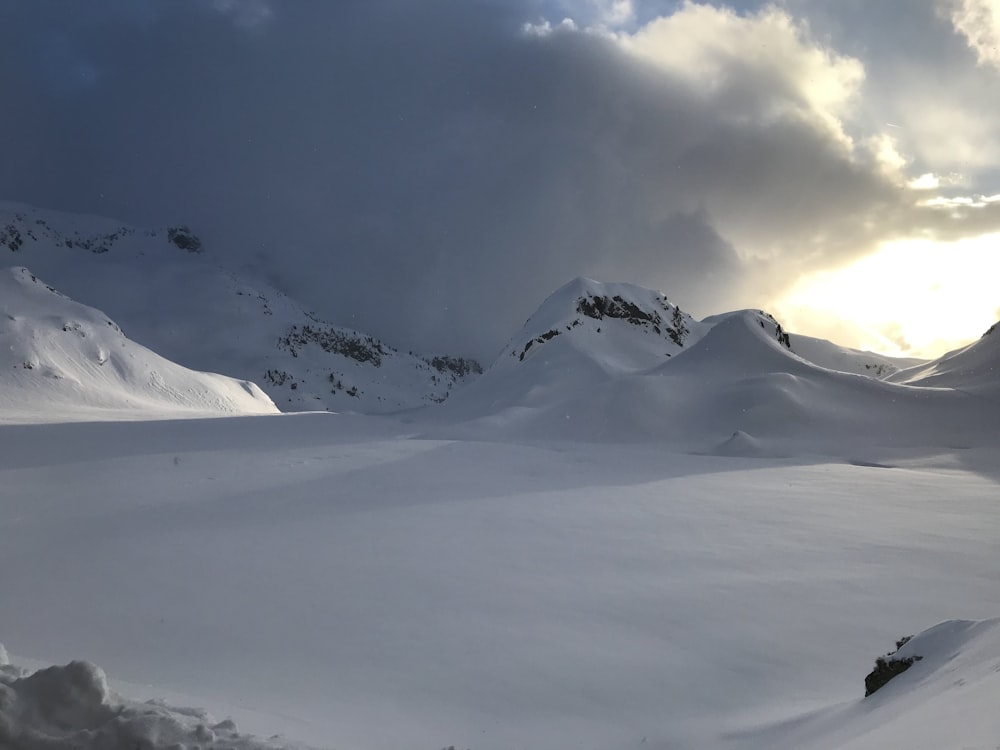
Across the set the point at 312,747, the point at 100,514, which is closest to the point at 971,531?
the point at 312,747

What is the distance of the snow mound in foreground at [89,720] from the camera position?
2910mm

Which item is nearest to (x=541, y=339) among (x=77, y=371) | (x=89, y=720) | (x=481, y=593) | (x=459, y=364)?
(x=77, y=371)

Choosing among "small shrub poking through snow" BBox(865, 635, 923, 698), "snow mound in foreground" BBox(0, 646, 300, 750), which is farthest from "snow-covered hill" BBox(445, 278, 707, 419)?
"snow mound in foreground" BBox(0, 646, 300, 750)

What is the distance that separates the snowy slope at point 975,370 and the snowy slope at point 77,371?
26600 mm

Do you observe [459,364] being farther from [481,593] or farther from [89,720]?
[89,720]

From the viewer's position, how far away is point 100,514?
7.51 meters

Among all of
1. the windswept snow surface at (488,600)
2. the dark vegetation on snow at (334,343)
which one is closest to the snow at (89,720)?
the windswept snow surface at (488,600)

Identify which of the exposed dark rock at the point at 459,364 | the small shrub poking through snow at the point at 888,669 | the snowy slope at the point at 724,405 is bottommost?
the small shrub poking through snow at the point at 888,669

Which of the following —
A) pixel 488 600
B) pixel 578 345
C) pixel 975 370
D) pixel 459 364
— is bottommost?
pixel 488 600

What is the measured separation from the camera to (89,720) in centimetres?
302

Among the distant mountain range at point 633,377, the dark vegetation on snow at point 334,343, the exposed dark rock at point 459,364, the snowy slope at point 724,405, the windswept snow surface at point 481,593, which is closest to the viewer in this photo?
the windswept snow surface at point 481,593

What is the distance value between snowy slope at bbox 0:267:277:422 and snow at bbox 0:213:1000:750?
130 inches

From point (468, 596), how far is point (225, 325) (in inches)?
3260

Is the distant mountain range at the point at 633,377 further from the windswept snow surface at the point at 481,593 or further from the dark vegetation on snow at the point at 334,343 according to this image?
the dark vegetation on snow at the point at 334,343
